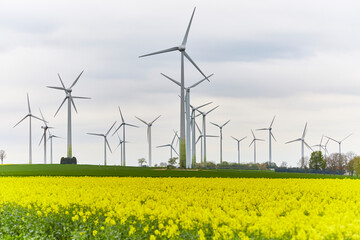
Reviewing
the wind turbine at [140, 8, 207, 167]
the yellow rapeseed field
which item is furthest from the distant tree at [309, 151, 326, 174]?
the yellow rapeseed field

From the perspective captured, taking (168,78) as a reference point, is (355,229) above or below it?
below

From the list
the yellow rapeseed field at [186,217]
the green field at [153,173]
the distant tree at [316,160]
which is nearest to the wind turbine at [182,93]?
the green field at [153,173]

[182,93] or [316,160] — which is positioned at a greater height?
[182,93]

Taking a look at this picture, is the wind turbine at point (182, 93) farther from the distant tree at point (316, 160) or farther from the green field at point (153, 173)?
the distant tree at point (316, 160)

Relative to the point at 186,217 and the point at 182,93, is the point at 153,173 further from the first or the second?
the point at 186,217

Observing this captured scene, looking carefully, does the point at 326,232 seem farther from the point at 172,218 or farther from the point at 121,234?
the point at 121,234

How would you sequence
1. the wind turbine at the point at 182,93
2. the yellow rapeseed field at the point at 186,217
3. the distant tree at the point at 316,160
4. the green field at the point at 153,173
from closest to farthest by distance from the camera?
the yellow rapeseed field at the point at 186,217 < the green field at the point at 153,173 < the wind turbine at the point at 182,93 < the distant tree at the point at 316,160

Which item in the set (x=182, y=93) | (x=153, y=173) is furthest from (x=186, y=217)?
(x=182, y=93)

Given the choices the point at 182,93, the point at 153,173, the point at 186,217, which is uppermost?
the point at 182,93

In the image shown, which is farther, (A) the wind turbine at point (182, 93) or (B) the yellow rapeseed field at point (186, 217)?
(A) the wind turbine at point (182, 93)

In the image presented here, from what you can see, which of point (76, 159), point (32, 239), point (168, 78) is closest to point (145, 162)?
point (76, 159)

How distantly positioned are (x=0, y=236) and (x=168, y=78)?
218 ft

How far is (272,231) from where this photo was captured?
12.5 m

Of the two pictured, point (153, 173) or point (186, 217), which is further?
point (153, 173)
